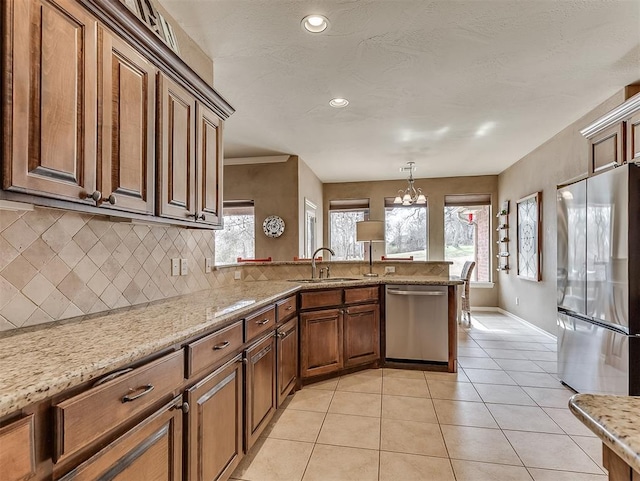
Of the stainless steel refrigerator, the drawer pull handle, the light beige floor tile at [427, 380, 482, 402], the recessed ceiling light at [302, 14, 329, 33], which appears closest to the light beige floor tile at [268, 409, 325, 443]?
the light beige floor tile at [427, 380, 482, 402]

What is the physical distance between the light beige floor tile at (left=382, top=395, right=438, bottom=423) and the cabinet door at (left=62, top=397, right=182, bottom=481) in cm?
169

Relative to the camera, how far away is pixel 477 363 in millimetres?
3641

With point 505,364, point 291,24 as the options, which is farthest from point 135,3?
point 505,364

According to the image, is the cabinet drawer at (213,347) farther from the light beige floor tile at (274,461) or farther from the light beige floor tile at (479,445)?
Answer: the light beige floor tile at (479,445)

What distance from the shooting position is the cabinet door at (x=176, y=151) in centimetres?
169

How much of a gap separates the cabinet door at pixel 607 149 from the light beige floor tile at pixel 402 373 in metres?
2.64

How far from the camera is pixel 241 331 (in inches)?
70.2

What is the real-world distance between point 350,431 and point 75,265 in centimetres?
191

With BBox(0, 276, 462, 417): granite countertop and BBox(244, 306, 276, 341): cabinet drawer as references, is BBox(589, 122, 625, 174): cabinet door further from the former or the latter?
BBox(0, 276, 462, 417): granite countertop

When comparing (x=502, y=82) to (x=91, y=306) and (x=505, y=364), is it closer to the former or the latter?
(x=505, y=364)

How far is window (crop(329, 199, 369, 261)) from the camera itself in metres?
7.32

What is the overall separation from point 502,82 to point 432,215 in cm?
409

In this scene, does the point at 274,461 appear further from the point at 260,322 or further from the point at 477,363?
the point at 477,363

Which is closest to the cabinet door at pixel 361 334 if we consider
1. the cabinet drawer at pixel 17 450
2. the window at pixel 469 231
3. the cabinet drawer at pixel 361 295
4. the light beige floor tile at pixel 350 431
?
the cabinet drawer at pixel 361 295
